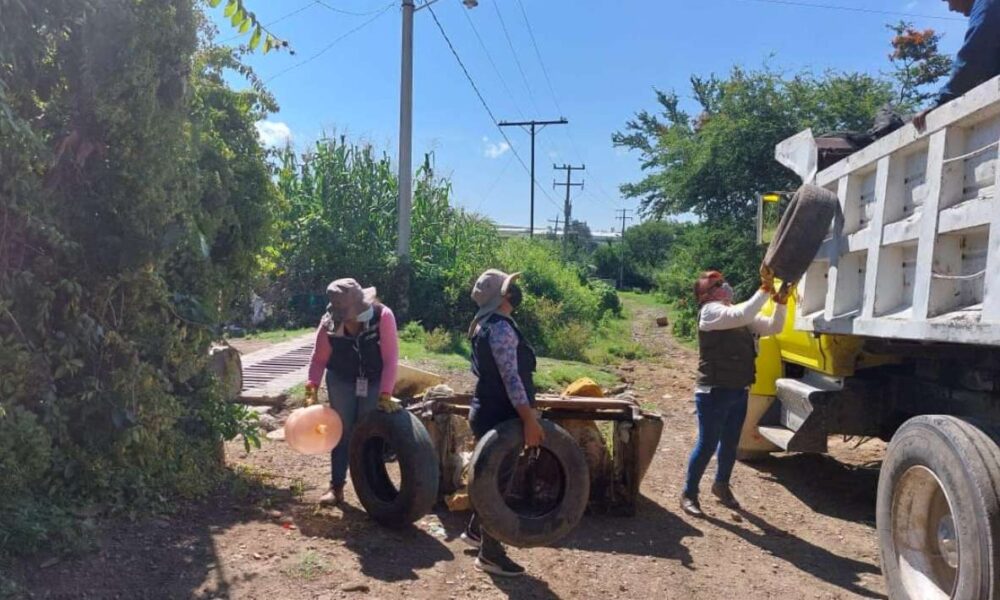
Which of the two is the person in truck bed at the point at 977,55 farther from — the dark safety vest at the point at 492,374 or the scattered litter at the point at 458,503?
the scattered litter at the point at 458,503

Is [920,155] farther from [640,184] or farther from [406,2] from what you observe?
[640,184]

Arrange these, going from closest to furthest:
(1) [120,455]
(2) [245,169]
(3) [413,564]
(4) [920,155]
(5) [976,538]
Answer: (5) [976,538], (4) [920,155], (3) [413,564], (1) [120,455], (2) [245,169]

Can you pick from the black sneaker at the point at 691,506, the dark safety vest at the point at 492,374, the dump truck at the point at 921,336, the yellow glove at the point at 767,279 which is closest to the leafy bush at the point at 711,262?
the black sneaker at the point at 691,506

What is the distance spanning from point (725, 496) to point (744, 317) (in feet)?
5.12

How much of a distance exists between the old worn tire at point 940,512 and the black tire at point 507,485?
152 centimetres

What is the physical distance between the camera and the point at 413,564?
4.48 meters

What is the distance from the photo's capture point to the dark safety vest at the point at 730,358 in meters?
5.30

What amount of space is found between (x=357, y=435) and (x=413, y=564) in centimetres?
98

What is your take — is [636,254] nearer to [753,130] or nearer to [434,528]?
[753,130]

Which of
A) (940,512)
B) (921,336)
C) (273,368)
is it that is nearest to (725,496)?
(940,512)

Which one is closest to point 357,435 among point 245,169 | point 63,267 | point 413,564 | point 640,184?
point 413,564

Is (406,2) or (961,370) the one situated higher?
(406,2)

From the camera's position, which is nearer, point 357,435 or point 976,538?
point 976,538

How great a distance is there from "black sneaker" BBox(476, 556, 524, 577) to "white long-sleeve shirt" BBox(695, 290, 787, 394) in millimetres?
1912
